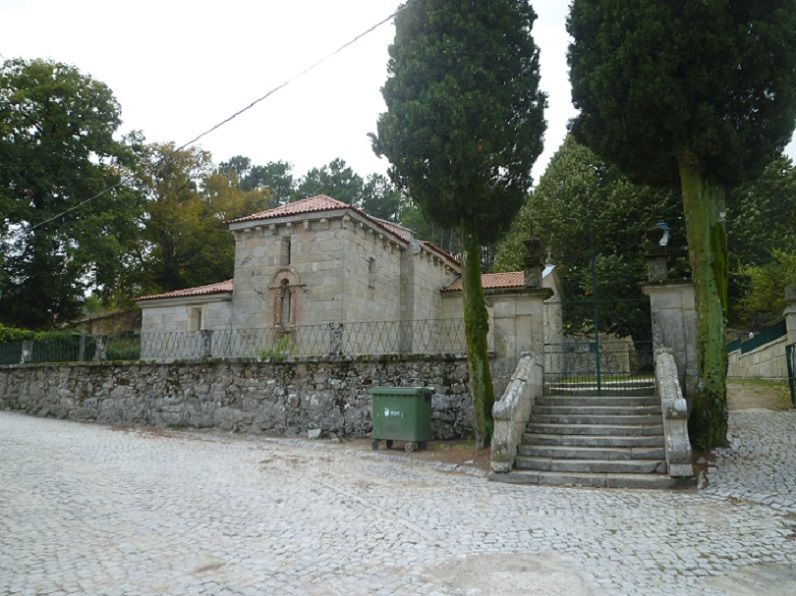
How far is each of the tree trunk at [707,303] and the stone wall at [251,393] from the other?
13.4 feet

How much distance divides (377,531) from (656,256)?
7.53 meters

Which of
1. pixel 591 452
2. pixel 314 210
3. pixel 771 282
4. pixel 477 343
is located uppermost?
pixel 314 210

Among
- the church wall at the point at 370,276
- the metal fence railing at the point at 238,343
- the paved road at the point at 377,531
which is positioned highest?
the church wall at the point at 370,276

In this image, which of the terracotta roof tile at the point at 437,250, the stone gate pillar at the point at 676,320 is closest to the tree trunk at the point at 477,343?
the stone gate pillar at the point at 676,320

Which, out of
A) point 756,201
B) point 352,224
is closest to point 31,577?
point 352,224

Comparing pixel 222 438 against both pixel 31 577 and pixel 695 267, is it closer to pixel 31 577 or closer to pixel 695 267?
pixel 31 577

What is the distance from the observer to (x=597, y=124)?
10078 millimetres

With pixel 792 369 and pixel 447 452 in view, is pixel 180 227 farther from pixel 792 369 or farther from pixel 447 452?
pixel 792 369

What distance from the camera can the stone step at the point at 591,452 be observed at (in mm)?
8281

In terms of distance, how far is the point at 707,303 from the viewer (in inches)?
350

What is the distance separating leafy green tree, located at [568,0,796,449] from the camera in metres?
8.66

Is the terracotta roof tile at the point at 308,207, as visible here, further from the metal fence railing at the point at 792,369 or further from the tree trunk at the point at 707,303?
the metal fence railing at the point at 792,369

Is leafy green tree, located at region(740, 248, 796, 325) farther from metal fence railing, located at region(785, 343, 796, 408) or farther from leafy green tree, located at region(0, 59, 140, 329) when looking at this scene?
leafy green tree, located at region(0, 59, 140, 329)

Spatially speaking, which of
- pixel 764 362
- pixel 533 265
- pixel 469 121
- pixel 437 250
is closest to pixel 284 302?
pixel 437 250
